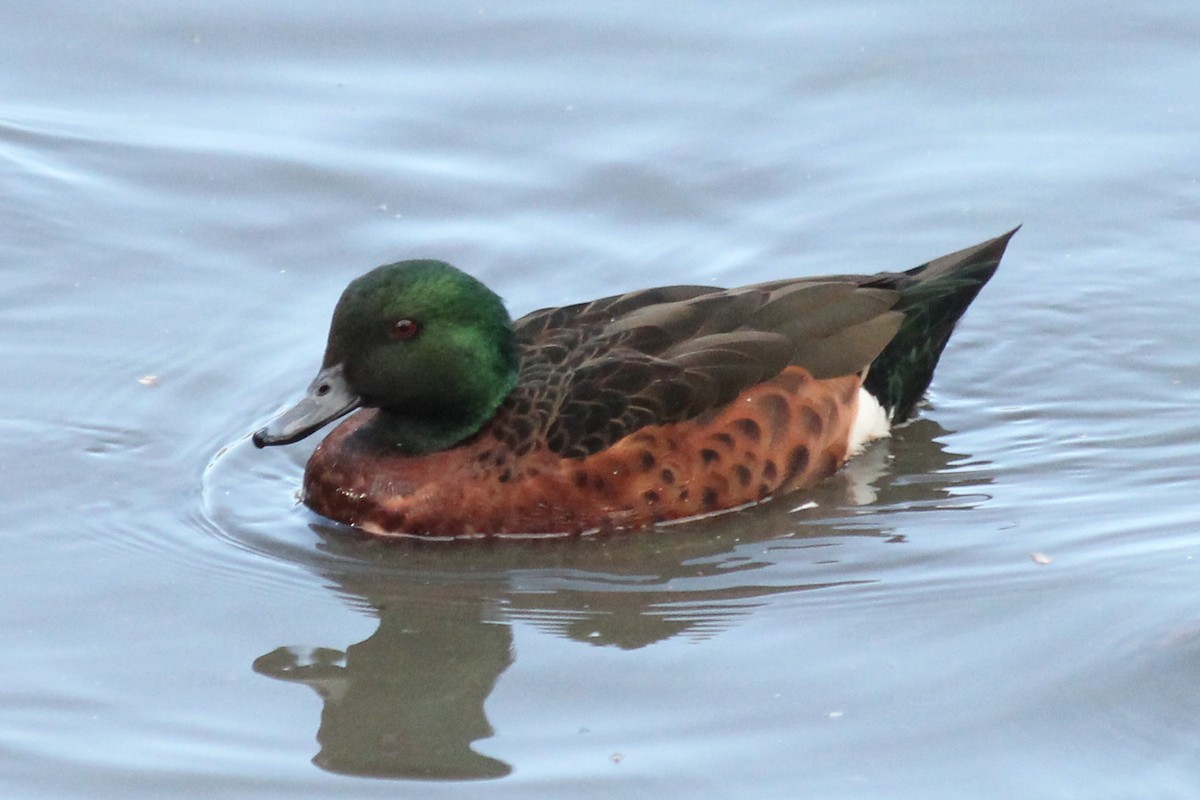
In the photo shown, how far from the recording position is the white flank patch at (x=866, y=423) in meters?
8.02

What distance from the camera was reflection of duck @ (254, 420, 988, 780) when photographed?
5.98 m

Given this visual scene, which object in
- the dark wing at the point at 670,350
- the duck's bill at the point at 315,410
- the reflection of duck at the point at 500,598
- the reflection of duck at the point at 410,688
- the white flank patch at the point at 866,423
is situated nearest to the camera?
A: the reflection of duck at the point at 410,688

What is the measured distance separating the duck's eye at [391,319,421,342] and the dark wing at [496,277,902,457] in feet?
1.50

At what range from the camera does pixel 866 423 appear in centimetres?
807

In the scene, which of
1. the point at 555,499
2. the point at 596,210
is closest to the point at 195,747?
the point at 555,499

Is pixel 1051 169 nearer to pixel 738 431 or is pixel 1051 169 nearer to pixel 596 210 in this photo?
pixel 596 210

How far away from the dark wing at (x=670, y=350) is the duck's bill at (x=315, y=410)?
587mm

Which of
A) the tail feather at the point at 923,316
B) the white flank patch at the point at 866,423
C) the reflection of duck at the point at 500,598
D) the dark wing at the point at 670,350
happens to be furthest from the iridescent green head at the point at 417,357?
the tail feather at the point at 923,316

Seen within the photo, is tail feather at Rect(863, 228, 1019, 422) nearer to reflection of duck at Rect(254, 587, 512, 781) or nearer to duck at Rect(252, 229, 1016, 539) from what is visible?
duck at Rect(252, 229, 1016, 539)

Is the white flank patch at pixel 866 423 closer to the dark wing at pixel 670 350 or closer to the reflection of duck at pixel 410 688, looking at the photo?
the dark wing at pixel 670 350

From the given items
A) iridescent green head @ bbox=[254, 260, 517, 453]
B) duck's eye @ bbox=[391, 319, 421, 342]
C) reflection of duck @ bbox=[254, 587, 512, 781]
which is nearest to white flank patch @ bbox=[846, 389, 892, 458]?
iridescent green head @ bbox=[254, 260, 517, 453]

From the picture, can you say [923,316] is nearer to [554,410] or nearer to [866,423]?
[866,423]

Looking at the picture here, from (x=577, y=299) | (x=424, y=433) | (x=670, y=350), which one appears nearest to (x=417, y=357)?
(x=424, y=433)

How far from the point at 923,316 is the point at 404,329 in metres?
2.27
